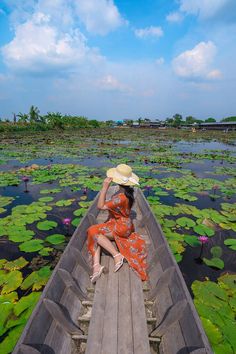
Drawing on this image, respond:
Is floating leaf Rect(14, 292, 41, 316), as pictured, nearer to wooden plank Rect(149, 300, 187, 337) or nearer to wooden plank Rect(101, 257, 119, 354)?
wooden plank Rect(101, 257, 119, 354)

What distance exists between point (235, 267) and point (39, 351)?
12.4ft

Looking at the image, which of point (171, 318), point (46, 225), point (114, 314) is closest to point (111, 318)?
point (114, 314)

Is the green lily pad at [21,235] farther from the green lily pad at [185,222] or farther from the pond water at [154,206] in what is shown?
the green lily pad at [185,222]

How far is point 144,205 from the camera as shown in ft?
17.8

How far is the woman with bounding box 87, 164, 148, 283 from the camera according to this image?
3.38 metres

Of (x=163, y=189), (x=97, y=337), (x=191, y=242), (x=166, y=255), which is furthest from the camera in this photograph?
(x=163, y=189)

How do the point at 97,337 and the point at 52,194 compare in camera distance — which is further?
the point at 52,194

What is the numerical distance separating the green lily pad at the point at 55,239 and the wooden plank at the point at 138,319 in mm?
2382

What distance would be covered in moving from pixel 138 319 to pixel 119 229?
1362 millimetres

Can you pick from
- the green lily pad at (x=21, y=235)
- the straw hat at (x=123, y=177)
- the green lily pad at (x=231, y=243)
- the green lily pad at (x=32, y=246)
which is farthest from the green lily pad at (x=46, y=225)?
the green lily pad at (x=231, y=243)

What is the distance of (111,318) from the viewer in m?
2.38

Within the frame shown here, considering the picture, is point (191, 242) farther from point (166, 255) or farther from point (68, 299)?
point (68, 299)

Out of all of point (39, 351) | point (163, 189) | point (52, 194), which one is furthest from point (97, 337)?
point (163, 189)

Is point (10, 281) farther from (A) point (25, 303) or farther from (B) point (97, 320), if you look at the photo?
(B) point (97, 320)
